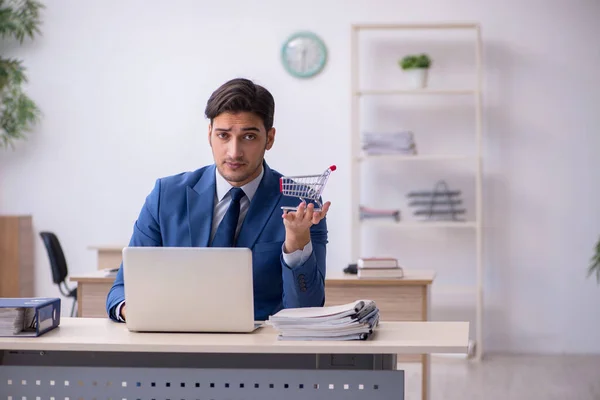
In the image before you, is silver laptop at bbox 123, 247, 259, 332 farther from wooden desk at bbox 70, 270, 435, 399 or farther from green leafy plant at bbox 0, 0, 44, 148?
green leafy plant at bbox 0, 0, 44, 148

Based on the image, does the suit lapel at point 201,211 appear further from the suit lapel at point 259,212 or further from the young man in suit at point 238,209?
the suit lapel at point 259,212

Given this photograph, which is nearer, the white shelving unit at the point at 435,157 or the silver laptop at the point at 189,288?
the silver laptop at the point at 189,288

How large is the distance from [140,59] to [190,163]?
86 cm

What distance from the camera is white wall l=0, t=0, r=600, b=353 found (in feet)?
19.5

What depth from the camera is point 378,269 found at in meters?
4.48

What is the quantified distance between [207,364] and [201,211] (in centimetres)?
58

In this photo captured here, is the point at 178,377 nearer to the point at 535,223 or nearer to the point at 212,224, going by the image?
the point at 212,224

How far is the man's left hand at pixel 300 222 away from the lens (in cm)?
219

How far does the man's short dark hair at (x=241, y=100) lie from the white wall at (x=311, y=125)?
351 cm

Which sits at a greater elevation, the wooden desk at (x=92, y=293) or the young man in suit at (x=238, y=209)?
the young man in suit at (x=238, y=209)

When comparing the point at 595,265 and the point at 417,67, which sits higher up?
the point at 417,67

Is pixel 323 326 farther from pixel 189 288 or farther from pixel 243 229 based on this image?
pixel 243 229

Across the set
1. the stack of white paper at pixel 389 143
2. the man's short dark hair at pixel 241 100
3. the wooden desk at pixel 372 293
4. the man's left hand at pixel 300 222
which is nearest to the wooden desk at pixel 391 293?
the wooden desk at pixel 372 293

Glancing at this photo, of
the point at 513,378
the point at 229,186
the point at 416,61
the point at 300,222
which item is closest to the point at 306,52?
the point at 416,61
